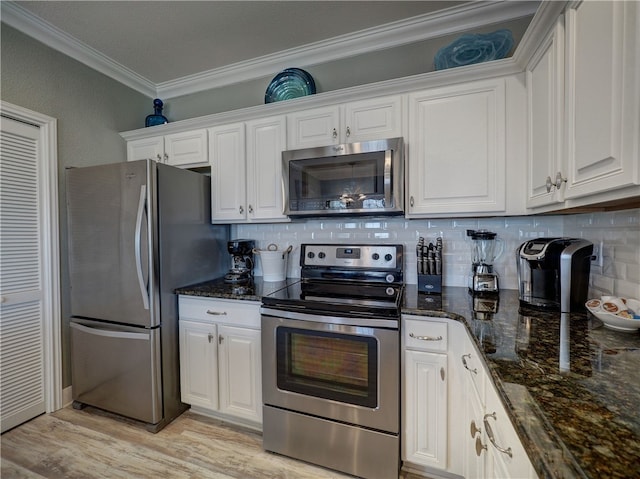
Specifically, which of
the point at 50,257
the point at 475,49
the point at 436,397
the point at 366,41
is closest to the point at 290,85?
the point at 366,41

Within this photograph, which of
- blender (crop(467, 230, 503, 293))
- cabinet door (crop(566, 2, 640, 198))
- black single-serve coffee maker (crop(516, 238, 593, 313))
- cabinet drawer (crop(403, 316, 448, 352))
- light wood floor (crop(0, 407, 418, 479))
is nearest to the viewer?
cabinet door (crop(566, 2, 640, 198))

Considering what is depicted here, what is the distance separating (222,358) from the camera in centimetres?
200

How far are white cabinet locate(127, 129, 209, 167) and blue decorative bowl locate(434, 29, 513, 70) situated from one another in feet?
5.94

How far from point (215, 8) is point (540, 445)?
2.59 m

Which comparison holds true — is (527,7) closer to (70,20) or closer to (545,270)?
(545,270)

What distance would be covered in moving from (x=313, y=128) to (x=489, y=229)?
136 centimetres

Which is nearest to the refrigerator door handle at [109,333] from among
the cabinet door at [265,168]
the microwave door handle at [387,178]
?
the cabinet door at [265,168]

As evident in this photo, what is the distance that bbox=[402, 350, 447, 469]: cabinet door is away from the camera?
1.49m

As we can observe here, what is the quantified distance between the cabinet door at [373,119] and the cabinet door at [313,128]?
0.07 metres

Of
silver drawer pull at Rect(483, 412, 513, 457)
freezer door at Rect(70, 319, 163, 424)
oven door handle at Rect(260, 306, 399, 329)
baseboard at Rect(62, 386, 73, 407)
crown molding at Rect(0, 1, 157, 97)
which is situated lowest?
baseboard at Rect(62, 386, 73, 407)

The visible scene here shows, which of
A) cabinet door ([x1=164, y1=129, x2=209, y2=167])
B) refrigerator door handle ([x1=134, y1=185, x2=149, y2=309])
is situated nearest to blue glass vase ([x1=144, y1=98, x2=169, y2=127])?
cabinet door ([x1=164, y1=129, x2=209, y2=167])

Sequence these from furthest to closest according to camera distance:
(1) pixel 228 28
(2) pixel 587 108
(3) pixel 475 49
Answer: (1) pixel 228 28
(3) pixel 475 49
(2) pixel 587 108

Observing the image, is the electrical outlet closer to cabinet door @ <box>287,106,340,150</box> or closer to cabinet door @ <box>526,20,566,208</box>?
cabinet door @ <box>526,20,566,208</box>

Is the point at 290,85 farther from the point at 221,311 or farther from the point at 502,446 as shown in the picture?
the point at 502,446
